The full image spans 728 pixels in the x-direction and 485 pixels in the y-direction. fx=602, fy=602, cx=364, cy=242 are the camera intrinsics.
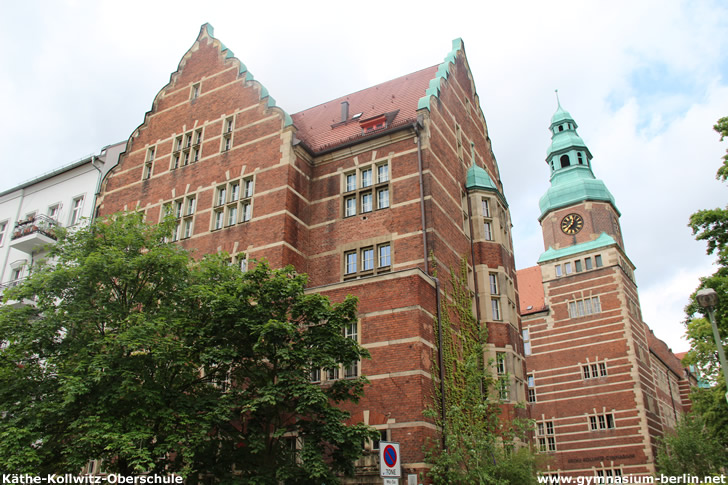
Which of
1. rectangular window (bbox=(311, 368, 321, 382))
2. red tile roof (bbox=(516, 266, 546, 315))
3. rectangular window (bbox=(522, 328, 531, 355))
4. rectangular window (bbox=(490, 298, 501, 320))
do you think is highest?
red tile roof (bbox=(516, 266, 546, 315))

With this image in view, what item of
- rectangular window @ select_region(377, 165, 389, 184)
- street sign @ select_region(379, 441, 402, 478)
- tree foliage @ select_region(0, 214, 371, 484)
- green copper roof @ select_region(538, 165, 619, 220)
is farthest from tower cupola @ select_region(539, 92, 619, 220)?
street sign @ select_region(379, 441, 402, 478)

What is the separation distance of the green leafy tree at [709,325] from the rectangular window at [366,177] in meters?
12.4

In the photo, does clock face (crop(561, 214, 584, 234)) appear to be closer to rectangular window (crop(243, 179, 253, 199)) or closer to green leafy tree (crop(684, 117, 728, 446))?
green leafy tree (crop(684, 117, 728, 446))

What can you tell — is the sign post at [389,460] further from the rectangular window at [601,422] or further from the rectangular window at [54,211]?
the rectangular window at [601,422]

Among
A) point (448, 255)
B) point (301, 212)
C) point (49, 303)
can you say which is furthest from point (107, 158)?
point (448, 255)

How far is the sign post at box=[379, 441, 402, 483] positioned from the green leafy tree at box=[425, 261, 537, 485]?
5831 millimetres

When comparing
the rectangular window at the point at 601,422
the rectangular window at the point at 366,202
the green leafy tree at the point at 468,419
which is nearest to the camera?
the green leafy tree at the point at 468,419

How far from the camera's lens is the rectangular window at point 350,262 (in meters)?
23.8

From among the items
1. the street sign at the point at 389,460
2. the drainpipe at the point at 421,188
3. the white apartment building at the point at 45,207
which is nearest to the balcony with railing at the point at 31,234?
the white apartment building at the point at 45,207

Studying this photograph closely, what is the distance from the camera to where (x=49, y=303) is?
55.4ft

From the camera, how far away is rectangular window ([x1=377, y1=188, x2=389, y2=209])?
952 inches

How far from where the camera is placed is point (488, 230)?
2719 centimetres

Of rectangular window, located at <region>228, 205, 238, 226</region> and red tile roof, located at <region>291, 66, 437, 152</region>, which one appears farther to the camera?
red tile roof, located at <region>291, 66, 437, 152</region>

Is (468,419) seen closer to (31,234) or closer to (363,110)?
(363,110)
